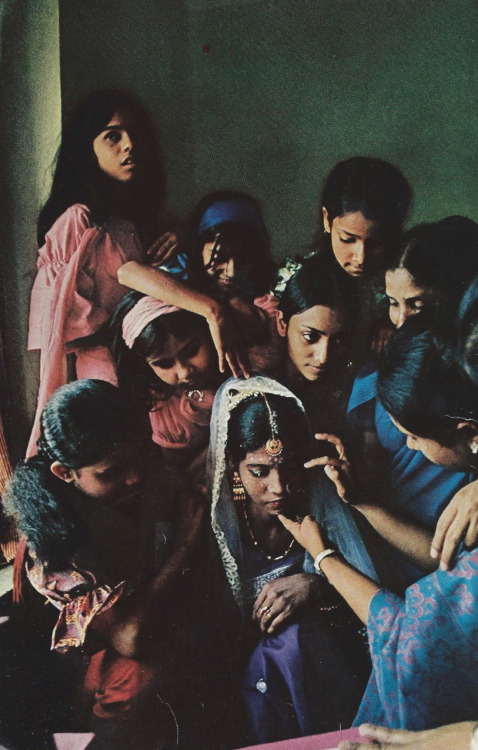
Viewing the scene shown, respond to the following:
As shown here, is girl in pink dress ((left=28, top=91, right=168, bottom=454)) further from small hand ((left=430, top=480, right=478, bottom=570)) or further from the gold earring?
small hand ((left=430, top=480, right=478, bottom=570))

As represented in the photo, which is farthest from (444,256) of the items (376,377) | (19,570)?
(19,570)

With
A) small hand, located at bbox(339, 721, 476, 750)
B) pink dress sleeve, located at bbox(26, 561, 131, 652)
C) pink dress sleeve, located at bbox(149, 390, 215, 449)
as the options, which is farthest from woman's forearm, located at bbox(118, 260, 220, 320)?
→ small hand, located at bbox(339, 721, 476, 750)

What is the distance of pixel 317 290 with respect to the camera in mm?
2197

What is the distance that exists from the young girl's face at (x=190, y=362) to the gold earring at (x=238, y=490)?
28 cm

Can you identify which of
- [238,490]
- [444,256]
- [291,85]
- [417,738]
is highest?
[291,85]

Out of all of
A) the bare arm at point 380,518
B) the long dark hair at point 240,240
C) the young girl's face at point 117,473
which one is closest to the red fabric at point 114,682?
the young girl's face at point 117,473

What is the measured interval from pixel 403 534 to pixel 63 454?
105cm

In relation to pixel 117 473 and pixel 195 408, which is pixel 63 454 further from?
pixel 195 408

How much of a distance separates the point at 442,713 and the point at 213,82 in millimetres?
1889

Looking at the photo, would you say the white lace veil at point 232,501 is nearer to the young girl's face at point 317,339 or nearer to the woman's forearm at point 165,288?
Result: the young girl's face at point 317,339

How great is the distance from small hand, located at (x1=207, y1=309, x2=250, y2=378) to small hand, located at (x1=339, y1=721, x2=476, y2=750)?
1054 millimetres

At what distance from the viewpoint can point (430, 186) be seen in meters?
2.14

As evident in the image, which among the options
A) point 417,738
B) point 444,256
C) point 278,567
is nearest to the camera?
point 417,738

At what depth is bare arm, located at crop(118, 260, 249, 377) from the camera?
7.36 ft
